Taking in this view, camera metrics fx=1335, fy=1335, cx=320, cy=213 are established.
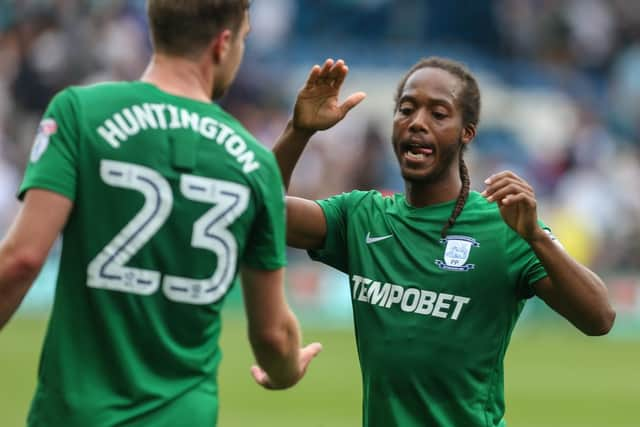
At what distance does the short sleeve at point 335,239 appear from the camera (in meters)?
5.53

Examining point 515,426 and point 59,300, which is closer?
point 59,300

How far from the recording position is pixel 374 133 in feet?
67.2

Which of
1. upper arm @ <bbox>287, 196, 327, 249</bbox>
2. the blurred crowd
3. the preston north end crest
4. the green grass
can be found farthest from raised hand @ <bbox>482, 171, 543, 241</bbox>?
the blurred crowd

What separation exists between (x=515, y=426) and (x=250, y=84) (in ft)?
37.2

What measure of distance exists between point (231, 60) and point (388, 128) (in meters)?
19.4

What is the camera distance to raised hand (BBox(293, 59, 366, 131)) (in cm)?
533

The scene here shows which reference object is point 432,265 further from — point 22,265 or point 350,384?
point 350,384

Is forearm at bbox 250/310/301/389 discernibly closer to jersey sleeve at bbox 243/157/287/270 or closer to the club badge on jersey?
jersey sleeve at bbox 243/157/287/270

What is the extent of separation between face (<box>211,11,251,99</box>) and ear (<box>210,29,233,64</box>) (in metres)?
0.01

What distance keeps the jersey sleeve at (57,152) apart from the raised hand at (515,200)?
161 centimetres

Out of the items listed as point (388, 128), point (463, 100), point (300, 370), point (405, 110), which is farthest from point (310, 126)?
point (388, 128)

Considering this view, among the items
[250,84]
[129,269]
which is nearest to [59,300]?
[129,269]

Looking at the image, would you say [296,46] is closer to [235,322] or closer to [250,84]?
[250,84]

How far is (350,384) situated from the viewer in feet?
46.9
